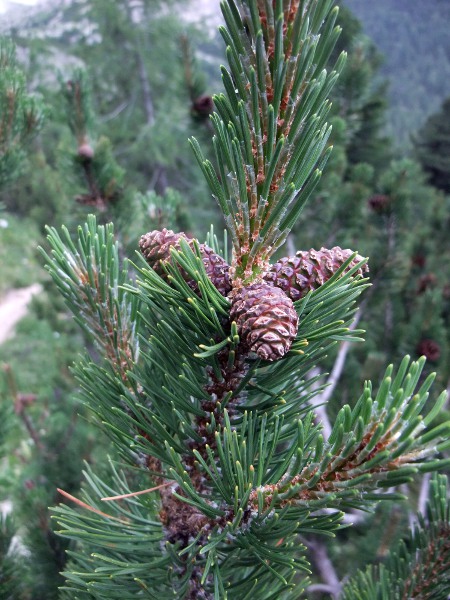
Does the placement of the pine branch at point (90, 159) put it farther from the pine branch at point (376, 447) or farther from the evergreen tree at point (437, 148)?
the evergreen tree at point (437, 148)

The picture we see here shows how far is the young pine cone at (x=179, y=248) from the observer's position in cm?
59

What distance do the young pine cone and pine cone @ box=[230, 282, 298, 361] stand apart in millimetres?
60

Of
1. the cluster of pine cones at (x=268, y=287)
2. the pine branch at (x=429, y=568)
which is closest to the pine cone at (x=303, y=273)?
the cluster of pine cones at (x=268, y=287)

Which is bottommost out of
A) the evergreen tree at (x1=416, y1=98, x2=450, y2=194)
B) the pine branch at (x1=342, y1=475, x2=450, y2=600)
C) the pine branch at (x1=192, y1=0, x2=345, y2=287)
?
the pine branch at (x1=342, y1=475, x2=450, y2=600)

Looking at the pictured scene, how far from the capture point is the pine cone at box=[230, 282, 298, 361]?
1.62 ft

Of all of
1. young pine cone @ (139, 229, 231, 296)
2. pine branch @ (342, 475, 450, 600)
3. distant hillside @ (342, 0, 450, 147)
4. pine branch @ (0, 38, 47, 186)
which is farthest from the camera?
distant hillside @ (342, 0, 450, 147)

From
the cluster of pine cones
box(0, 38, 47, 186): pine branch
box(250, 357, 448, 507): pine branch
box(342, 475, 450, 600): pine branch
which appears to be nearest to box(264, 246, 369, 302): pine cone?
the cluster of pine cones

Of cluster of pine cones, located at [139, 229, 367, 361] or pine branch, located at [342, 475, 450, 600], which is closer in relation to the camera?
cluster of pine cones, located at [139, 229, 367, 361]

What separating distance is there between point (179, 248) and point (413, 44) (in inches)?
1076

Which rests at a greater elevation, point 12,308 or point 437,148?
point 437,148

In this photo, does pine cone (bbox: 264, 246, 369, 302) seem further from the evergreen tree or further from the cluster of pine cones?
the evergreen tree

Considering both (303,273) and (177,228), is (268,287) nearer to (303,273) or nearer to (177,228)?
(303,273)

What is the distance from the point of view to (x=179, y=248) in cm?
62

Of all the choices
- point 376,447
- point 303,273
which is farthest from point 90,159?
point 376,447
